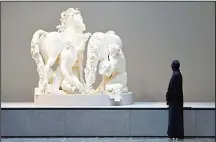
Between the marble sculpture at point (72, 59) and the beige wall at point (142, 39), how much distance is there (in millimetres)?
1290

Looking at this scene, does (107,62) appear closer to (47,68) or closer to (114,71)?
(114,71)

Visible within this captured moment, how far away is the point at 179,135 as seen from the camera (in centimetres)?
600

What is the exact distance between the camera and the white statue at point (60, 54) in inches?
264

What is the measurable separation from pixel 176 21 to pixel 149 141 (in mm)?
3038

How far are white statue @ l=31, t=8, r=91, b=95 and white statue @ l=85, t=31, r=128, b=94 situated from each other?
21 cm

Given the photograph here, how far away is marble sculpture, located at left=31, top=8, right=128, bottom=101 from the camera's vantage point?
6.72m

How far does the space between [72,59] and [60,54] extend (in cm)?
21

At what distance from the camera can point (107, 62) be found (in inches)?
266

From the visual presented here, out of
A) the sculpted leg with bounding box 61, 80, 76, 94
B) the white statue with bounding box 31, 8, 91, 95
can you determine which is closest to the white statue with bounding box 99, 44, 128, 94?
the white statue with bounding box 31, 8, 91, 95

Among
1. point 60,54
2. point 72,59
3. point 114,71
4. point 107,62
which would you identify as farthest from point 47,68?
point 114,71

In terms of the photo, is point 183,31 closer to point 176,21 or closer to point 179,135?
point 176,21

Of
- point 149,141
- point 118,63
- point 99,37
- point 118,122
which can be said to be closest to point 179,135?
point 149,141

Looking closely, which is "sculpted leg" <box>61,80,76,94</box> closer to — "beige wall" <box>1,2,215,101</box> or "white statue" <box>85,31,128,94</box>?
"white statue" <box>85,31,128,94</box>

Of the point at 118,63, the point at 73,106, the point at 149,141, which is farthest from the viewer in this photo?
the point at 118,63
